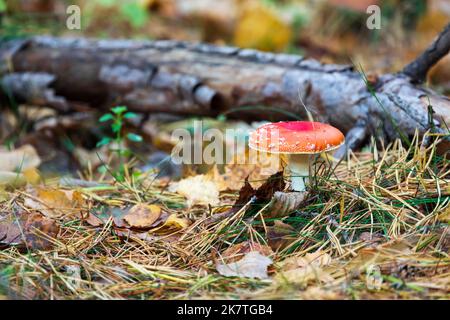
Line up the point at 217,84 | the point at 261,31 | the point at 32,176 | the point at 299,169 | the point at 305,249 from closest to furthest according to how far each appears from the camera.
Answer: the point at 305,249 → the point at 299,169 → the point at 32,176 → the point at 217,84 → the point at 261,31

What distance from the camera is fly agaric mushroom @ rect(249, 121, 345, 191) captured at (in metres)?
1.92

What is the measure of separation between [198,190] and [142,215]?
0.35 m

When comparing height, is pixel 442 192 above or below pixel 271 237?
above

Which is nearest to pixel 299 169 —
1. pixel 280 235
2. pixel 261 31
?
pixel 280 235

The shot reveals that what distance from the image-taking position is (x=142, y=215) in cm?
216

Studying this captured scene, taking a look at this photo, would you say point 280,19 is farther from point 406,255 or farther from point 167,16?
point 406,255

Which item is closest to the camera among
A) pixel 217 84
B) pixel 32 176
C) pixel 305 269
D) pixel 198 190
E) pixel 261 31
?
pixel 305 269

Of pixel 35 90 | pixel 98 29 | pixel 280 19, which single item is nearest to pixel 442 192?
pixel 35 90

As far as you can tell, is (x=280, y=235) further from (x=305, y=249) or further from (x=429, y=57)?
(x=429, y=57)

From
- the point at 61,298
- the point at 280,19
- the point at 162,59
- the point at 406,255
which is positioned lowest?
the point at 61,298

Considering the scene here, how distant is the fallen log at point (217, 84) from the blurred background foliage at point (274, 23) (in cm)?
119

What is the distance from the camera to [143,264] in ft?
6.17

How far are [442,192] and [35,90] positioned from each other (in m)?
3.00
